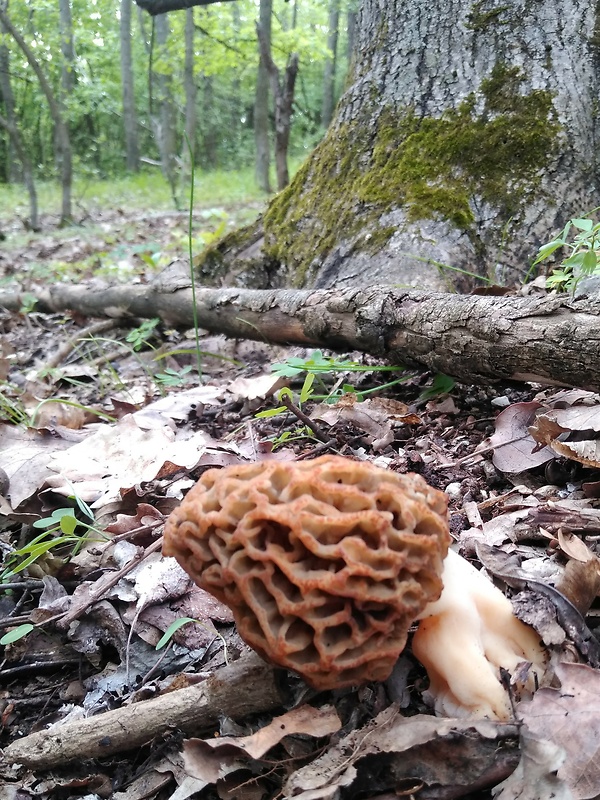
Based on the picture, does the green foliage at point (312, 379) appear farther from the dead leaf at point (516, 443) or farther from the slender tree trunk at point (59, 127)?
A: the slender tree trunk at point (59, 127)

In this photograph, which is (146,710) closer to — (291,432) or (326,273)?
(291,432)

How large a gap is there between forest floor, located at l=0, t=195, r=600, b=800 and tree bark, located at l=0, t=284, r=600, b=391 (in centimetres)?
22

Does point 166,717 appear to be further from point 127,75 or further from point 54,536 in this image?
point 127,75

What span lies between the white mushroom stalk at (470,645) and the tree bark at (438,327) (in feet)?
3.67

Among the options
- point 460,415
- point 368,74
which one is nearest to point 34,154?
point 368,74

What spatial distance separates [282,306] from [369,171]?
1350 millimetres

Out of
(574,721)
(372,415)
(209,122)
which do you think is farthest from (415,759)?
(209,122)

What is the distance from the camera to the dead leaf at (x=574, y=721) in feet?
4.88

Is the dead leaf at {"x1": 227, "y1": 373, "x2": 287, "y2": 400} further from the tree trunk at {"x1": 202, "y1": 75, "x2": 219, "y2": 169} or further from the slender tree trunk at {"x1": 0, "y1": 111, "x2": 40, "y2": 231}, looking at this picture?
the tree trunk at {"x1": 202, "y1": 75, "x2": 219, "y2": 169}

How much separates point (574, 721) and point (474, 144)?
3854 mm

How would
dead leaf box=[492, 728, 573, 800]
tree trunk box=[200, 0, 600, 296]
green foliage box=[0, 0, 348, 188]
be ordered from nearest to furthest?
dead leaf box=[492, 728, 573, 800], tree trunk box=[200, 0, 600, 296], green foliage box=[0, 0, 348, 188]

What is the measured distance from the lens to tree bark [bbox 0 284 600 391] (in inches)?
100

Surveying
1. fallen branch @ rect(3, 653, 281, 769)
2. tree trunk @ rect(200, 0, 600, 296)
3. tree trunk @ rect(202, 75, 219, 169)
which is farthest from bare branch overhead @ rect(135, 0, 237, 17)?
tree trunk @ rect(202, 75, 219, 169)

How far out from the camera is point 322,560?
1636 millimetres
